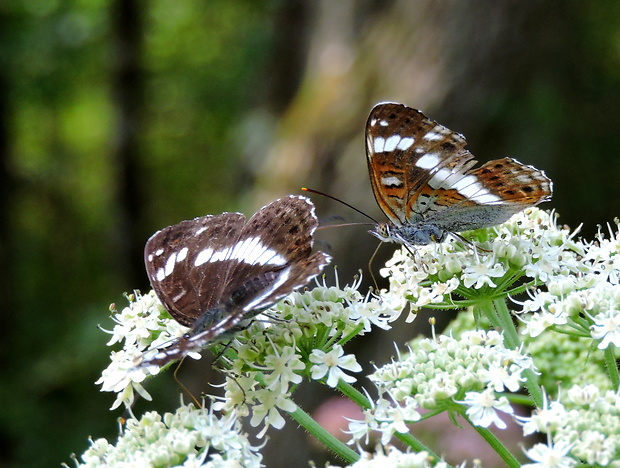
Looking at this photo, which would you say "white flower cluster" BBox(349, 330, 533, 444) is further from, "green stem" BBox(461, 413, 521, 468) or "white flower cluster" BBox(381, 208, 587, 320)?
"white flower cluster" BBox(381, 208, 587, 320)

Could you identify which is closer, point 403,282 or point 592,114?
point 403,282

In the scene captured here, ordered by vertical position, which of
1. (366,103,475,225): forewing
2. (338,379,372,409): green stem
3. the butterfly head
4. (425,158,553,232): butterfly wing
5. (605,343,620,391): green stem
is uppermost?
(366,103,475,225): forewing

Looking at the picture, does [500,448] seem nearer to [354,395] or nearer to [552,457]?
[552,457]

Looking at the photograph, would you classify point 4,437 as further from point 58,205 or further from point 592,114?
point 592,114

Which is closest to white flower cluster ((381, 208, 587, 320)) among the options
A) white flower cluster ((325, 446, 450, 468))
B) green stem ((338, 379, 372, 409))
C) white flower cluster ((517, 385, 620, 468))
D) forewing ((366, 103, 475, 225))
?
forewing ((366, 103, 475, 225))

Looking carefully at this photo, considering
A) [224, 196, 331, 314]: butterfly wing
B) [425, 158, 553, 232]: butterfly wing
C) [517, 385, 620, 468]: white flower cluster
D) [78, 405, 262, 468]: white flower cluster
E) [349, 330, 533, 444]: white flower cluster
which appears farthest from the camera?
[425, 158, 553, 232]: butterfly wing

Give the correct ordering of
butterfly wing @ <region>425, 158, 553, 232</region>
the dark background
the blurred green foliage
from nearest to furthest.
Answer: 1. butterfly wing @ <region>425, 158, 553, 232</region>
2. the dark background
3. the blurred green foliage

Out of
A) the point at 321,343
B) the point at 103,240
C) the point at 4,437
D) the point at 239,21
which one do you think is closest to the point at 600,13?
the point at 239,21

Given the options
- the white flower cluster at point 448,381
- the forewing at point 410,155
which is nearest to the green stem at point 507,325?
the white flower cluster at point 448,381
